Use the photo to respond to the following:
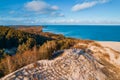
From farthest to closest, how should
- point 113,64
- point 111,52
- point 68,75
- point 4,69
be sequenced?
point 111,52, point 113,64, point 4,69, point 68,75

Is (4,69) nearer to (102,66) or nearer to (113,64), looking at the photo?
(102,66)

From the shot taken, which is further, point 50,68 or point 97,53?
point 97,53

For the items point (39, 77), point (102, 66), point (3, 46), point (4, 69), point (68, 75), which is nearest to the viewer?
point (39, 77)

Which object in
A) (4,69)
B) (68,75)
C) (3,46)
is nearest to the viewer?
(68,75)

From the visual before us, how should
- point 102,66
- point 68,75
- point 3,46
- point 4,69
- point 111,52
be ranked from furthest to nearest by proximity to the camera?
point 3,46 < point 111,52 < point 102,66 < point 4,69 < point 68,75

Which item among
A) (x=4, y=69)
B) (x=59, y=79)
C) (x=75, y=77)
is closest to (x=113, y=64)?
(x=75, y=77)

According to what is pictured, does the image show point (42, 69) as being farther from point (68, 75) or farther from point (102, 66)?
point (102, 66)

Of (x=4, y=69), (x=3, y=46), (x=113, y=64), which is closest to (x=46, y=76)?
(x=4, y=69)

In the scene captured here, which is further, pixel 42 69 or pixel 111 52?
pixel 111 52
